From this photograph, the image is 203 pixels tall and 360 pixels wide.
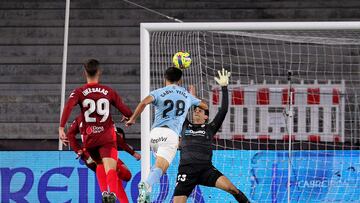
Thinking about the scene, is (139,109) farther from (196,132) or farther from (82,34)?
Answer: (82,34)

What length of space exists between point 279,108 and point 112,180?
8.56 m

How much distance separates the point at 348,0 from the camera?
834 inches

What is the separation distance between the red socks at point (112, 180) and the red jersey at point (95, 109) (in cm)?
36

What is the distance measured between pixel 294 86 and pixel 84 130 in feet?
30.2

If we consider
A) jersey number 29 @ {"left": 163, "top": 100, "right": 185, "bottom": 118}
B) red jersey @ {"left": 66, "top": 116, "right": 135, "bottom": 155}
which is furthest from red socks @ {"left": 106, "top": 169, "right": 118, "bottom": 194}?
jersey number 29 @ {"left": 163, "top": 100, "right": 185, "bottom": 118}

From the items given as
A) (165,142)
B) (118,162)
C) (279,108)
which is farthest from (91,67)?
(279,108)

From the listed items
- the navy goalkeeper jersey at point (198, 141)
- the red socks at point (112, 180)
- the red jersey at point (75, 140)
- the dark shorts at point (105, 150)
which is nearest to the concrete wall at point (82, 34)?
the red jersey at point (75, 140)

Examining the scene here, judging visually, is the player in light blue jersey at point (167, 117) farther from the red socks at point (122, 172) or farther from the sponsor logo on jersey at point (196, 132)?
the red socks at point (122, 172)

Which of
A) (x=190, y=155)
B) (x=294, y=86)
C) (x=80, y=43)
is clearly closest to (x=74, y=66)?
(x=80, y=43)

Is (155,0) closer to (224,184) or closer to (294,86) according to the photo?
(294,86)

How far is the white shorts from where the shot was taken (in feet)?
34.0

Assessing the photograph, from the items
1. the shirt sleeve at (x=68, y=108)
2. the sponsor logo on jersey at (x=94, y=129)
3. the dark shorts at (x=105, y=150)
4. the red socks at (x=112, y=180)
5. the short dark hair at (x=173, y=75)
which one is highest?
the short dark hair at (x=173, y=75)

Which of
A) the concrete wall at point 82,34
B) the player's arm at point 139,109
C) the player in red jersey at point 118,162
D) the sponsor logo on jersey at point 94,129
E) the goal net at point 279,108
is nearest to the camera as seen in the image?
the player's arm at point 139,109

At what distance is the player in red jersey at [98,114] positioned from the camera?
10.1m
